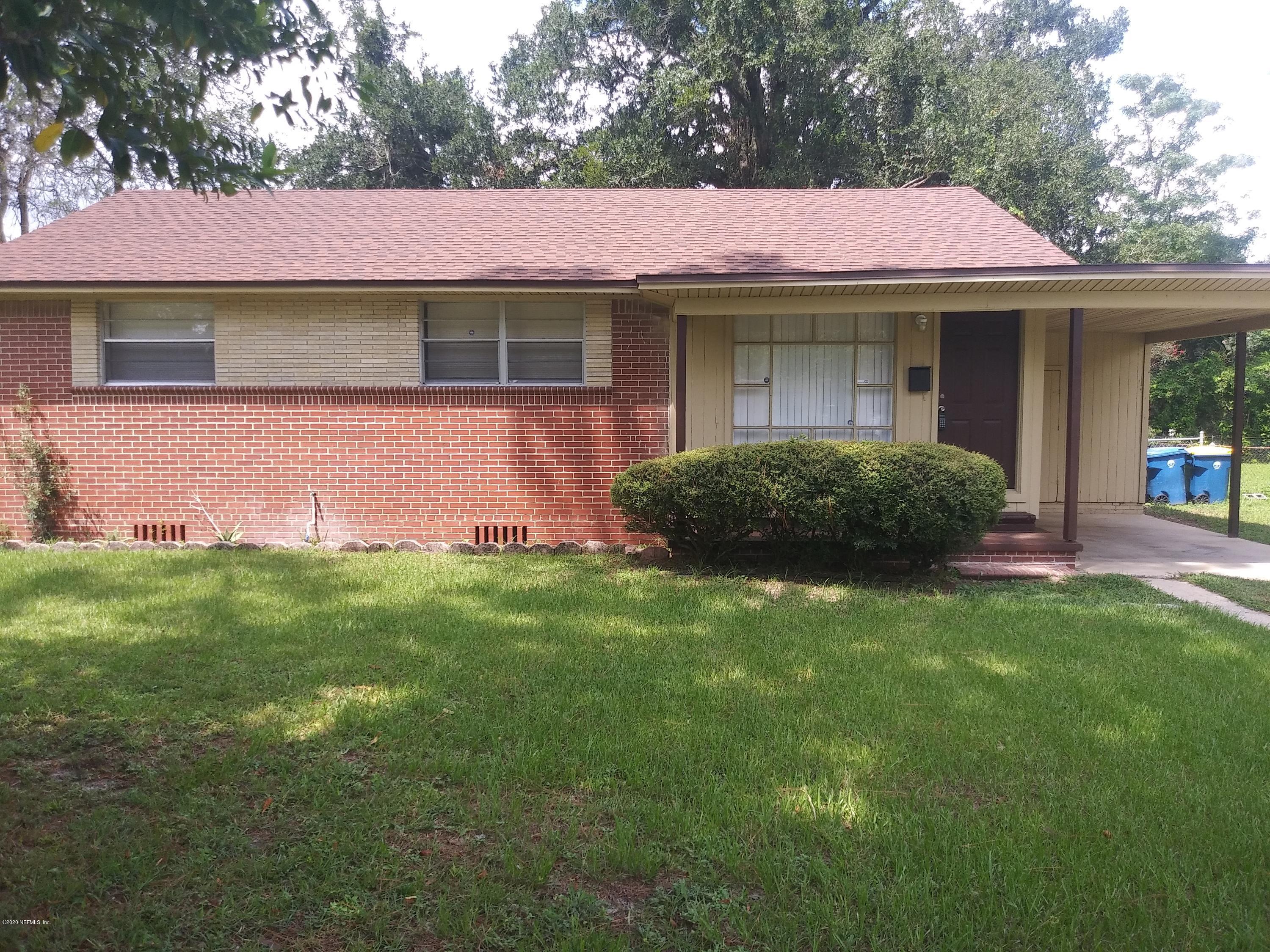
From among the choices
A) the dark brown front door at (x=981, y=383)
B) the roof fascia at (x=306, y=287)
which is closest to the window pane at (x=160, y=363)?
the roof fascia at (x=306, y=287)

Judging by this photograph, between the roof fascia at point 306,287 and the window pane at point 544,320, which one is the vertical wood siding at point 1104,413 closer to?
the roof fascia at point 306,287

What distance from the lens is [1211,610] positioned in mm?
6750

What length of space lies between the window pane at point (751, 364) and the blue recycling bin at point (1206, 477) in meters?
9.07

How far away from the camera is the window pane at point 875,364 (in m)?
9.80

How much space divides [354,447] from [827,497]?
5.57 meters

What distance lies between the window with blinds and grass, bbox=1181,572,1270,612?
22.0 feet

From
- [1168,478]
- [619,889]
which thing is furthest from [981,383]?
[619,889]

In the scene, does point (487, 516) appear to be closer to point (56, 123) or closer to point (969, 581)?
point (969, 581)

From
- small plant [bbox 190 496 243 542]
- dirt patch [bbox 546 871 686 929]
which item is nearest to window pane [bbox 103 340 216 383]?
small plant [bbox 190 496 243 542]

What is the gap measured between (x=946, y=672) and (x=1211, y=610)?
3120 mm

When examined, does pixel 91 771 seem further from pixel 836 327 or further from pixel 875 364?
pixel 875 364

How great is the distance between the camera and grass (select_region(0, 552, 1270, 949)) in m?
2.76

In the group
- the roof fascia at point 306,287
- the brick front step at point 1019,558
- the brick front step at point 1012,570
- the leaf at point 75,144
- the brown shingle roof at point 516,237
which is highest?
→ the brown shingle roof at point 516,237

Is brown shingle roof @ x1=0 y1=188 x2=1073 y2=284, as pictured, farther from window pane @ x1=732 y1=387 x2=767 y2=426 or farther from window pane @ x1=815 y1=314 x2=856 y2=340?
window pane @ x1=732 y1=387 x2=767 y2=426
